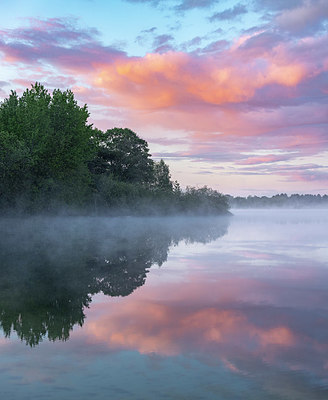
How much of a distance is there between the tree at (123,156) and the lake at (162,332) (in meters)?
78.6

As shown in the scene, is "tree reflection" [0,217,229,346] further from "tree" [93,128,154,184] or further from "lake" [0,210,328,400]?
"tree" [93,128,154,184]

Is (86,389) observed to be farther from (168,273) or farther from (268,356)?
(168,273)

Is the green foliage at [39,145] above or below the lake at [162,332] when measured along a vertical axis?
above

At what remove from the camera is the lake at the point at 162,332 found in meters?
6.42

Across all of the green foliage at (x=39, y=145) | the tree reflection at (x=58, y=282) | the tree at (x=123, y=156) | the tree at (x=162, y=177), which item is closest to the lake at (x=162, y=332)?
the tree reflection at (x=58, y=282)

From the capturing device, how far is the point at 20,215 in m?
57.8

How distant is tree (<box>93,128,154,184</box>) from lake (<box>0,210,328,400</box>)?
7857cm

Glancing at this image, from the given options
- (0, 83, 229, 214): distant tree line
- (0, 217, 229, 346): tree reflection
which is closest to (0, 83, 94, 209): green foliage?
(0, 83, 229, 214): distant tree line

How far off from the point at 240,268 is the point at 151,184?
9499 centimetres

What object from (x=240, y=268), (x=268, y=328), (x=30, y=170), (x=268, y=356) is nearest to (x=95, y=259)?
(x=240, y=268)

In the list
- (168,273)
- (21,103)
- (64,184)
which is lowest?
(168,273)

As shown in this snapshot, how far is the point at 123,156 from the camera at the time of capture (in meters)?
97.9

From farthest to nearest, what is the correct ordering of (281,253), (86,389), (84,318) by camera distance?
(281,253)
(84,318)
(86,389)

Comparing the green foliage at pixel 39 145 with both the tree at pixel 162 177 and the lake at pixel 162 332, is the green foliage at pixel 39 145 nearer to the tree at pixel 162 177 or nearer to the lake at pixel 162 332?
the lake at pixel 162 332
